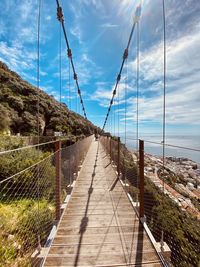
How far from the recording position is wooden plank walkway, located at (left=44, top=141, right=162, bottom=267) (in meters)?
1.91

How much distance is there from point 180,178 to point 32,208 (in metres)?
3.30

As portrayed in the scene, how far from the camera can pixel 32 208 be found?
14.2ft

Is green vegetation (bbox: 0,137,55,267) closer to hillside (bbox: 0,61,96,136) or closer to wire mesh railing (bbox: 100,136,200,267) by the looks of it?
wire mesh railing (bbox: 100,136,200,267)

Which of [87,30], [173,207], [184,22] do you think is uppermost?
[87,30]

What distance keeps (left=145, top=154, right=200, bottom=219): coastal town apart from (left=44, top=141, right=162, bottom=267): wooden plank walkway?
0.62 metres

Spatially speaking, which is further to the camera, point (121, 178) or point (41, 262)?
point (121, 178)

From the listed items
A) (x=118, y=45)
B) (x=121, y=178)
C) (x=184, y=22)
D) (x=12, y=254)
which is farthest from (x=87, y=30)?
(x=12, y=254)

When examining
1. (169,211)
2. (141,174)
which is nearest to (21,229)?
(141,174)

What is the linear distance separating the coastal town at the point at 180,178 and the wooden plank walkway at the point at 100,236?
623 millimetres

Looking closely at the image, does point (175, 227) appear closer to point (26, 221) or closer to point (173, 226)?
point (173, 226)

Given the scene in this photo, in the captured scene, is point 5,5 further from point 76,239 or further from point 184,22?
point 76,239

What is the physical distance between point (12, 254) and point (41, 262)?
1.48 metres

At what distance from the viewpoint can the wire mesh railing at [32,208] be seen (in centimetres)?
252

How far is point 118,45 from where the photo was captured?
944 centimetres
